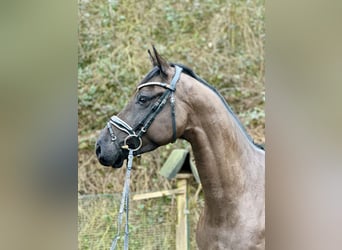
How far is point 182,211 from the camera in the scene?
88.0 inches

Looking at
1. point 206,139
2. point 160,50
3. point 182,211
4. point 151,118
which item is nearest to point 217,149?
point 206,139

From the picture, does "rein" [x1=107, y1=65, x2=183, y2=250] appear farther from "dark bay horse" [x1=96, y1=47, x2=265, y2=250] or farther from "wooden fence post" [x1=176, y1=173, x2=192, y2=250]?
"wooden fence post" [x1=176, y1=173, x2=192, y2=250]

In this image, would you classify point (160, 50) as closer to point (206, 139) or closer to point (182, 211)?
Result: point (182, 211)

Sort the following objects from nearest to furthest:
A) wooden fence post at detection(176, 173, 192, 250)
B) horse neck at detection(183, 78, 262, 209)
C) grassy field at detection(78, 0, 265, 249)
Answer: horse neck at detection(183, 78, 262, 209) < wooden fence post at detection(176, 173, 192, 250) < grassy field at detection(78, 0, 265, 249)

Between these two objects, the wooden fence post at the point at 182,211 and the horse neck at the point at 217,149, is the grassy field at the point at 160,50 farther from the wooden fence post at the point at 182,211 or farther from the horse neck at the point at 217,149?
the horse neck at the point at 217,149

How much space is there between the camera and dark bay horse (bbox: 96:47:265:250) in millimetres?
1182

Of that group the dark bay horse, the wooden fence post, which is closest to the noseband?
the dark bay horse

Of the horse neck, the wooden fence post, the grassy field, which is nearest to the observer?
the horse neck

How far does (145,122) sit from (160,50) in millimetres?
1508

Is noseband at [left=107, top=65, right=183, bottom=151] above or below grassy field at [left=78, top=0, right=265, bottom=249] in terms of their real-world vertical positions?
below

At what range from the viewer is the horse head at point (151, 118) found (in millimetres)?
1188
